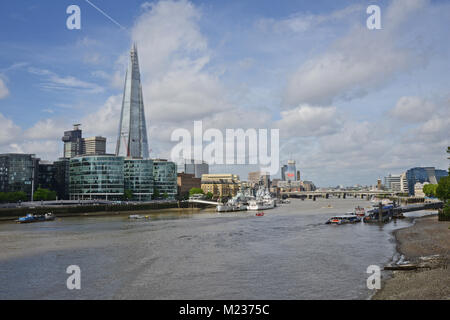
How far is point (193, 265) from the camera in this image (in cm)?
3547

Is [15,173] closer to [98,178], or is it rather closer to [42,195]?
[42,195]

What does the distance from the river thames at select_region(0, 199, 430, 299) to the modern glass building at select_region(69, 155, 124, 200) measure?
10379 cm

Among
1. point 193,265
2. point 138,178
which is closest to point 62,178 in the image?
point 138,178

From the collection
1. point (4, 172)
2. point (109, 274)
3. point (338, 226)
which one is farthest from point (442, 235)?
point (4, 172)

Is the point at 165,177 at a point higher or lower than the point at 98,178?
higher

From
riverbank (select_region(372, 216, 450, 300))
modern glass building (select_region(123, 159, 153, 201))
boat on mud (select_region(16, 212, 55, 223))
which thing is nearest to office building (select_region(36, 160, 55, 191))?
modern glass building (select_region(123, 159, 153, 201))

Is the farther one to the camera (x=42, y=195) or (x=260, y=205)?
(x=260, y=205)

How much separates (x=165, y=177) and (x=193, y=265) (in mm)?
161241

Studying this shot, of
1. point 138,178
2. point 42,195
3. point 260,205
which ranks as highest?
point 138,178

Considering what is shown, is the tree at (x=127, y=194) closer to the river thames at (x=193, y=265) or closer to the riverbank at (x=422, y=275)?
the river thames at (x=193, y=265)

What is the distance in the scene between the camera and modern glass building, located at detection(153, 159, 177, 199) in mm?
192000

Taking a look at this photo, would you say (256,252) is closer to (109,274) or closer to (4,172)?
(109,274)

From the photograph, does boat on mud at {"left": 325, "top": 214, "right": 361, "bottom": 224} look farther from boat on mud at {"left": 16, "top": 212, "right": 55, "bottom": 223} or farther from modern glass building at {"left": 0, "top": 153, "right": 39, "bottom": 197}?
modern glass building at {"left": 0, "top": 153, "right": 39, "bottom": 197}

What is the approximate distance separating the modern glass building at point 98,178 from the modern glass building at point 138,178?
41.2ft
